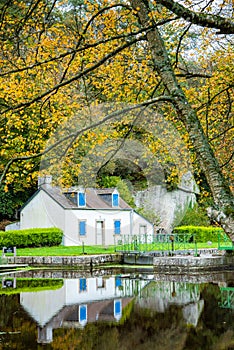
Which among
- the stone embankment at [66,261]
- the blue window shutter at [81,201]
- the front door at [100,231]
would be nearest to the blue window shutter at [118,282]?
the stone embankment at [66,261]

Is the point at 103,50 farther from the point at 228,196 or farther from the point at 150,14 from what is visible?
the point at 228,196

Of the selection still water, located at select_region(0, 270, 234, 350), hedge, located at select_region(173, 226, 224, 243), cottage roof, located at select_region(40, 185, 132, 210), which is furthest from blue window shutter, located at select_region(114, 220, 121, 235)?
still water, located at select_region(0, 270, 234, 350)

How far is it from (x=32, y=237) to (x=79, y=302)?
14.2m

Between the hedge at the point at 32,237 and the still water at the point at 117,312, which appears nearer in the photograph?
the still water at the point at 117,312

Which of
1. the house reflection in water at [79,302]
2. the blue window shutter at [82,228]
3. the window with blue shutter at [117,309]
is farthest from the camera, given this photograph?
the blue window shutter at [82,228]

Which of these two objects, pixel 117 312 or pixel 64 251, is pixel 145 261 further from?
pixel 117 312

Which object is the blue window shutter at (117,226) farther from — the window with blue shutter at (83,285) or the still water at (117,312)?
the window with blue shutter at (83,285)

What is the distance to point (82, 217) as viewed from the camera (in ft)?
93.8

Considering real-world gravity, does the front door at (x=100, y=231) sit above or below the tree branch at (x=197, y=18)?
below

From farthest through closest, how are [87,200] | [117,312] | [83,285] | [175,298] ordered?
[87,200], [83,285], [175,298], [117,312]

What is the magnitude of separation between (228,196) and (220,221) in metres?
0.31

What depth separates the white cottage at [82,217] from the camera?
92.5 ft

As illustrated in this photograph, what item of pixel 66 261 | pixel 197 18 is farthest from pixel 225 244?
pixel 197 18

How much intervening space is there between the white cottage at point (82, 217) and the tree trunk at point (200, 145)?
2117 centimetres
